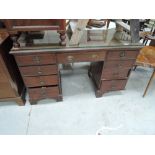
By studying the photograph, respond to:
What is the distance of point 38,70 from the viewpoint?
4.01 feet

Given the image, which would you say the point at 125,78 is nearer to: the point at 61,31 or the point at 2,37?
the point at 61,31

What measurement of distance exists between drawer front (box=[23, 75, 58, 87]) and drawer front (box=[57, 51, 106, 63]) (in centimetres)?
22

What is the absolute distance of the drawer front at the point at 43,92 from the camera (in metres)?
1.40

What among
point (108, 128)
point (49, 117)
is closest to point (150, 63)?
point (108, 128)

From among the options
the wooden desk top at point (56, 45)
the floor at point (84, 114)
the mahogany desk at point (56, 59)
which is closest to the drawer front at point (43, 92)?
the mahogany desk at point (56, 59)

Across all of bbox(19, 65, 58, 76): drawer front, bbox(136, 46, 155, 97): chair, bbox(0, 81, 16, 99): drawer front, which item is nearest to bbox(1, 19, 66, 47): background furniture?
bbox(19, 65, 58, 76): drawer front

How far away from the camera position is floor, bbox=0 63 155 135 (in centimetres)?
135

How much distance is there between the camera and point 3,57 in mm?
1154

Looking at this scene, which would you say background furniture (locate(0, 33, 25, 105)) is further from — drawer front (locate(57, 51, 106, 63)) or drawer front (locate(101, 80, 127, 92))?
drawer front (locate(101, 80, 127, 92))

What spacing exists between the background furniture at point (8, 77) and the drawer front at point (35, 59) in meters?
0.17

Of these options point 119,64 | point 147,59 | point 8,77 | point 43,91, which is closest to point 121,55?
point 119,64

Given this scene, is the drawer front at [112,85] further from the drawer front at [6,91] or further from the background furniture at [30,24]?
the drawer front at [6,91]

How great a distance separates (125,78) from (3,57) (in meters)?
1.23
